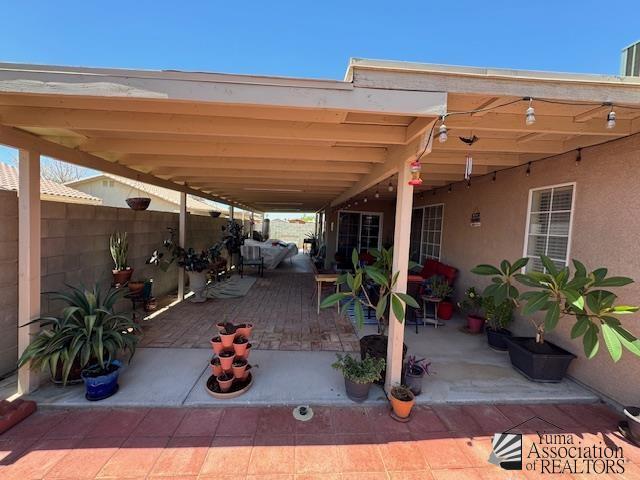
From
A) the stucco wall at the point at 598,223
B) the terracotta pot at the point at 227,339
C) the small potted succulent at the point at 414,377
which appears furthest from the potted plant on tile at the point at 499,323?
the terracotta pot at the point at 227,339

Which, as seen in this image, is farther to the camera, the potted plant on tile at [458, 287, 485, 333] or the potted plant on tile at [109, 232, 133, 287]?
the potted plant on tile at [458, 287, 485, 333]

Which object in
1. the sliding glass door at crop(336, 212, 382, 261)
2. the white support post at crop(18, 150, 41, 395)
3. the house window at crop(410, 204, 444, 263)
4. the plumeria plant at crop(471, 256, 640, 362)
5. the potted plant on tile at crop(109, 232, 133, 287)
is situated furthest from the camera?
the sliding glass door at crop(336, 212, 382, 261)

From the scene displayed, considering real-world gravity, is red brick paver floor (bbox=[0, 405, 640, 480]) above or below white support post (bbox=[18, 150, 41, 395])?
below

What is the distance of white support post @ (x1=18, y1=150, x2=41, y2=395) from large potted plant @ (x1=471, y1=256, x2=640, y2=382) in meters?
4.34

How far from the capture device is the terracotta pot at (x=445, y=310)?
4699 mm

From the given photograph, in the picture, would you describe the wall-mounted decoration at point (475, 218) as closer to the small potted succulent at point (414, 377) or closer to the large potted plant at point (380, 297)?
the large potted plant at point (380, 297)

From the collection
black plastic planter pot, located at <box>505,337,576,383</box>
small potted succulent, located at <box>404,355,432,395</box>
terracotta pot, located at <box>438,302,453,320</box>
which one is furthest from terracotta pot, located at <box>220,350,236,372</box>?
terracotta pot, located at <box>438,302,453,320</box>

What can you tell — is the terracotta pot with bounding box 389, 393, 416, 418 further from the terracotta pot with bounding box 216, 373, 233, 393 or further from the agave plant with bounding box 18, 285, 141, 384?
the agave plant with bounding box 18, 285, 141, 384

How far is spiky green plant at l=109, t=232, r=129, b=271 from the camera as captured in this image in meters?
3.97

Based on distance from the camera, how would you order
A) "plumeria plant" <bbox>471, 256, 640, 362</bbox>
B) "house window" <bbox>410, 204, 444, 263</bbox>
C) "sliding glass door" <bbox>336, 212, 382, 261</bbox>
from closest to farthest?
"plumeria plant" <bbox>471, 256, 640, 362</bbox>, "house window" <bbox>410, 204, 444, 263</bbox>, "sliding glass door" <bbox>336, 212, 382, 261</bbox>

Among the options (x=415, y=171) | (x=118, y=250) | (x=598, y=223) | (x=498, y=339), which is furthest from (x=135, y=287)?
(x=598, y=223)

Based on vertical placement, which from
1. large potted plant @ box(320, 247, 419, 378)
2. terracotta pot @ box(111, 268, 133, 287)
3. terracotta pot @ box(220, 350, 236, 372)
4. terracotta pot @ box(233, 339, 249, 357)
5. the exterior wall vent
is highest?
the exterior wall vent

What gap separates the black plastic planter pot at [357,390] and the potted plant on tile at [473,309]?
244 cm

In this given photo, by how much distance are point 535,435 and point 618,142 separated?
105 inches
